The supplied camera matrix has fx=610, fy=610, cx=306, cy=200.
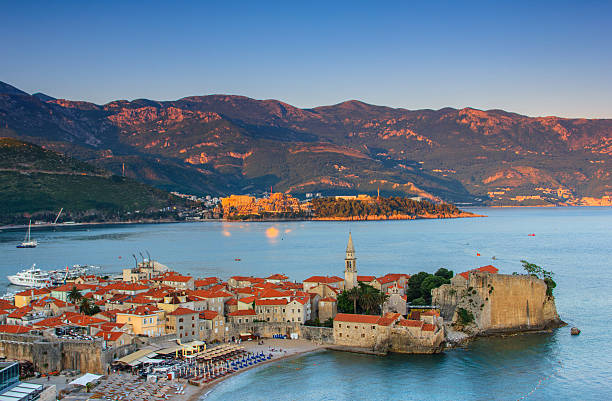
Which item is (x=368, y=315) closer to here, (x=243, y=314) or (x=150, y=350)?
(x=243, y=314)

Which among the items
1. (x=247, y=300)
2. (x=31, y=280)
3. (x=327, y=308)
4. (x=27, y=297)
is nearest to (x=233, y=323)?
(x=247, y=300)

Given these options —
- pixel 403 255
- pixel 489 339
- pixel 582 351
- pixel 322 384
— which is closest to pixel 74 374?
pixel 322 384

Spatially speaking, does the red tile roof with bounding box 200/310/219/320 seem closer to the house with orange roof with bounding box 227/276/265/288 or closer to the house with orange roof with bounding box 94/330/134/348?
the house with orange roof with bounding box 94/330/134/348

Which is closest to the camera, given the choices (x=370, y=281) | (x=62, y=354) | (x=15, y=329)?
(x=62, y=354)

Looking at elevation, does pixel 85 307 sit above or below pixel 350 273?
below

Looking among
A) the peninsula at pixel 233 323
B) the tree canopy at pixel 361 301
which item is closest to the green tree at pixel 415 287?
the peninsula at pixel 233 323

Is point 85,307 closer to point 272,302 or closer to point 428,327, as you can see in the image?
point 272,302

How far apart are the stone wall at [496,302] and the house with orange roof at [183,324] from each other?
1278 centimetres

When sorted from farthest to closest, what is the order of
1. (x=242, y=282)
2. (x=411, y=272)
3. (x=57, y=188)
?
(x=57, y=188) < (x=411, y=272) < (x=242, y=282)

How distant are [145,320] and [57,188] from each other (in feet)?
394

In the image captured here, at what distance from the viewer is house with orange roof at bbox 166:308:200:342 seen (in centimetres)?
2775

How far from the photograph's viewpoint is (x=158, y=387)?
22.3 meters

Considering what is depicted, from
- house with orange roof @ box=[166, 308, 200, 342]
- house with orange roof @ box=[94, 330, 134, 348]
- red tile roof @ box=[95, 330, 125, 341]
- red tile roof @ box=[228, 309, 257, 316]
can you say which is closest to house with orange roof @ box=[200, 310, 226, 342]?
house with orange roof @ box=[166, 308, 200, 342]

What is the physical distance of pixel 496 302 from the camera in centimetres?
3111
